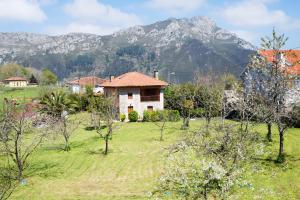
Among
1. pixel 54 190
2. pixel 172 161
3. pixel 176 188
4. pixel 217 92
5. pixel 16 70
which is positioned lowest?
pixel 54 190

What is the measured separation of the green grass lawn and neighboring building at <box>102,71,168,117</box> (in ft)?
52.2

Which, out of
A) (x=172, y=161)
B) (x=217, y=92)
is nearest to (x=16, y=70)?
(x=217, y=92)

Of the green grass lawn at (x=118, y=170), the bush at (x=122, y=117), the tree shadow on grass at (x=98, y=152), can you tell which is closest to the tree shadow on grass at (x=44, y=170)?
the green grass lawn at (x=118, y=170)

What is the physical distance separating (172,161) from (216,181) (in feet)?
8.42

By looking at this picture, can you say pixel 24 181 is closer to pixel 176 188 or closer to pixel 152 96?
pixel 176 188

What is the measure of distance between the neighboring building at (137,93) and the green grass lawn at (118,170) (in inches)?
627

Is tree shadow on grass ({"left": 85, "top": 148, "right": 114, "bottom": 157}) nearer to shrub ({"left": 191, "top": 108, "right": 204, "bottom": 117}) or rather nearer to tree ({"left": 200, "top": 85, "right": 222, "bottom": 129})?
tree ({"left": 200, "top": 85, "right": 222, "bottom": 129})

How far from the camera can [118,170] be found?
30.4m

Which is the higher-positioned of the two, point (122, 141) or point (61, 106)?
point (61, 106)

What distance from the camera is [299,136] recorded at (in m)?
38.9

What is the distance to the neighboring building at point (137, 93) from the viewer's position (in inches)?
2319

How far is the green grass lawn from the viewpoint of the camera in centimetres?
2461

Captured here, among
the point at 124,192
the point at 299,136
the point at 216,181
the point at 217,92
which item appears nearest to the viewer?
the point at 216,181

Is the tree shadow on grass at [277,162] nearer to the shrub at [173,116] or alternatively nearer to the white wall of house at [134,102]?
the shrub at [173,116]
